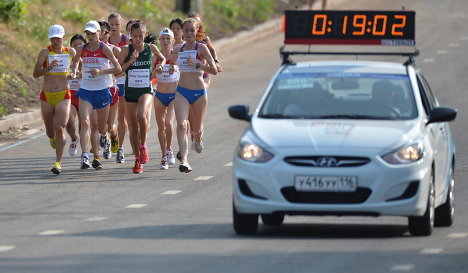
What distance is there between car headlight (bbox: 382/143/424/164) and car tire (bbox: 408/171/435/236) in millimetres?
372

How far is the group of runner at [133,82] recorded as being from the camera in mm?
18188

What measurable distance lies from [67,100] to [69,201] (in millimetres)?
3145

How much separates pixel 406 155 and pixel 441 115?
30.3 inches

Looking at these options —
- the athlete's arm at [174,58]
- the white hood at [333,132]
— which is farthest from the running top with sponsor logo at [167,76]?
the white hood at [333,132]

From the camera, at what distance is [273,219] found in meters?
13.4

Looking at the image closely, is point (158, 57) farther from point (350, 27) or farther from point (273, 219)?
point (273, 219)

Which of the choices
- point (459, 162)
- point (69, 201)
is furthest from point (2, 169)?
point (459, 162)

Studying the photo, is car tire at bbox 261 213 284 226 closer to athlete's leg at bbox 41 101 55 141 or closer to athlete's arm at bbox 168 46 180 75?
athlete's arm at bbox 168 46 180 75

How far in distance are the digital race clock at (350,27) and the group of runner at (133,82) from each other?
1.49 m

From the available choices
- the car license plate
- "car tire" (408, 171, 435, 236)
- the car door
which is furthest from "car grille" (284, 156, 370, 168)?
the car door

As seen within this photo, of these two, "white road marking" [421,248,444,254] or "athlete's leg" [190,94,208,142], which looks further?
"athlete's leg" [190,94,208,142]

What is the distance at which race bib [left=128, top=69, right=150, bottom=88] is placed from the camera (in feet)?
59.8

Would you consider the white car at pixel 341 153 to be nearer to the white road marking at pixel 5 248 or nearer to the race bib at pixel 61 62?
the white road marking at pixel 5 248

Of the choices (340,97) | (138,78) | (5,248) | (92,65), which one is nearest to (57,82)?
(92,65)
